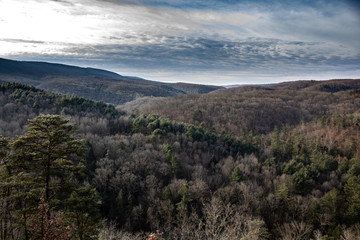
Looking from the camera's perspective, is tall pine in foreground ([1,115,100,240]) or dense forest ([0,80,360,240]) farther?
dense forest ([0,80,360,240])

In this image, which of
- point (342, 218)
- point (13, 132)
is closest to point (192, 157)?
point (342, 218)

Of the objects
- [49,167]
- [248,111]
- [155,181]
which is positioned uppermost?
[49,167]

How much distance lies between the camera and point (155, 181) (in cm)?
3155

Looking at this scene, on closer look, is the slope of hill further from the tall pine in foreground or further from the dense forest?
the tall pine in foreground

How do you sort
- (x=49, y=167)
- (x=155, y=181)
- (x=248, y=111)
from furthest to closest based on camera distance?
(x=248, y=111) → (x=155, y=181) → (x=49, y=167)

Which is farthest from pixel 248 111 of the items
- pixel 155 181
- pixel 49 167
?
pixel 49 167

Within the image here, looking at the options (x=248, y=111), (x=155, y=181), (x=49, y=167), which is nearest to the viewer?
(x=49, y=167)

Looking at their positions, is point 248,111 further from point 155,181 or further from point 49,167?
point 49,167

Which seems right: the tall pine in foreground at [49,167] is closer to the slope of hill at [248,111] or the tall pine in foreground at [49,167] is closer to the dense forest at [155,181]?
the dense forest at [155,181]

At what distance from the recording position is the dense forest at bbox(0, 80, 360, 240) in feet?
31.8

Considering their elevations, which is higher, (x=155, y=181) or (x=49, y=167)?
(x=49, y=167)

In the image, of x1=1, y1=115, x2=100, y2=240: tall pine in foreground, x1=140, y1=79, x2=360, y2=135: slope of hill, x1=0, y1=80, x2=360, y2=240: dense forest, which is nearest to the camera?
x1=1, y1=115, x2=100, y2=240: tall pine in foreground

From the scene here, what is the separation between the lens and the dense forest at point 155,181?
9.70 metres

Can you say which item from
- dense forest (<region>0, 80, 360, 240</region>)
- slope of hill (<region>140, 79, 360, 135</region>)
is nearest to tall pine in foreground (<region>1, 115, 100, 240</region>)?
dense forest (<region>0, 80, 360, 240</region>)
